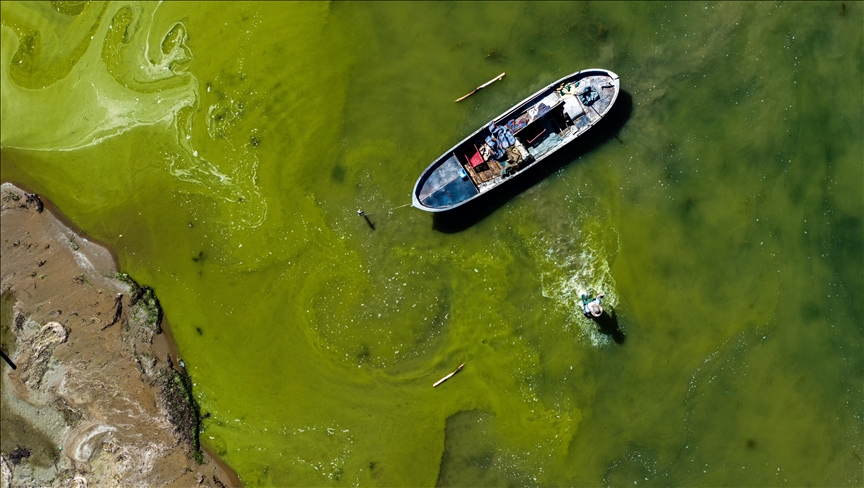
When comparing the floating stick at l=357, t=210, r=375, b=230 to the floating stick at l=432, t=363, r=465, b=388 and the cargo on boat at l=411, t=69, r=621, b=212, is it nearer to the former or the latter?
the cargo on boat at l=411, t=69, r=621, b=212

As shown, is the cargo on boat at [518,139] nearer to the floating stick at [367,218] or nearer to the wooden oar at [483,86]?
the wooden oar at [483,86]

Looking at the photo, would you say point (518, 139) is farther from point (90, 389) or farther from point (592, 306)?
point (90, 389)

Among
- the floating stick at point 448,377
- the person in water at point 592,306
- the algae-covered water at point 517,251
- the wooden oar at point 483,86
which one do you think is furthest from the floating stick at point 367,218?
the person in water at point 592,306

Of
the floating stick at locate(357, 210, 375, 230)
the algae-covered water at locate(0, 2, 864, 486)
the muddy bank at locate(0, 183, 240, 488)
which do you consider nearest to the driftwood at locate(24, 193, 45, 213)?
the muddy bank at locate(0, 183, 240, 488)

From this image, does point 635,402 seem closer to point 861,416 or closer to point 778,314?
point 778,314

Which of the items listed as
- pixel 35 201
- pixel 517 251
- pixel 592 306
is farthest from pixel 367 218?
pixel 35 201

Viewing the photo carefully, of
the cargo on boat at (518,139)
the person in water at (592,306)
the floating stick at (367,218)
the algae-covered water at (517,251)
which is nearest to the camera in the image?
the person in water at (592,306)

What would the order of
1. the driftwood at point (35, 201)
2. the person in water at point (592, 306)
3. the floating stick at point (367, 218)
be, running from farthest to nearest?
the driftwood at point (35, 201), the floating stick at point (367, 218), the person in water at point (592, 306)
